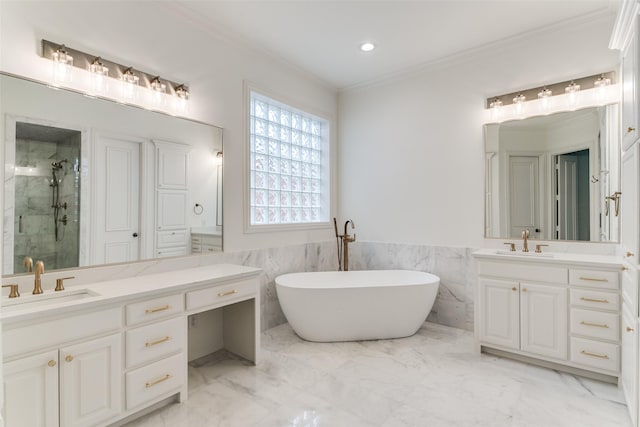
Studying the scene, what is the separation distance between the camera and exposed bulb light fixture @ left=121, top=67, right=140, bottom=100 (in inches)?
98.3

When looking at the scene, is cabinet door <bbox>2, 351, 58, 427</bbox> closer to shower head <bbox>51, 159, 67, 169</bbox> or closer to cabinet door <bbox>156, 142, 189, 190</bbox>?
shower head <bbox>51, 159, 67, 169</bbox>

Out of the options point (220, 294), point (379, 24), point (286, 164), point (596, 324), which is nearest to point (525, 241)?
point (596, 324)

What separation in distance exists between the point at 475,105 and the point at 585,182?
3.97 ft

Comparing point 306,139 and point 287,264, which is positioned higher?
point 306,139

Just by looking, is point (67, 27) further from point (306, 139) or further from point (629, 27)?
point (629, 27)

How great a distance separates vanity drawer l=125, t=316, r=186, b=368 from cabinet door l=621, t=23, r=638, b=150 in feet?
9.47

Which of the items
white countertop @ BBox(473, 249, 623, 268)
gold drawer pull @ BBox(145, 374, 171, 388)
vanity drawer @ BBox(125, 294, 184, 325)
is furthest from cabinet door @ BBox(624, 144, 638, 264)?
gold drawer pull @ BBox(145, 374, 171, 388)

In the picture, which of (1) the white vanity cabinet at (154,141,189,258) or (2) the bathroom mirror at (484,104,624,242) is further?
(2) the bathroom mirror at (484,104,624,242)

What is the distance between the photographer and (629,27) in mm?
2098

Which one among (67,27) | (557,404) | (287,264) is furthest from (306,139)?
(557,404)

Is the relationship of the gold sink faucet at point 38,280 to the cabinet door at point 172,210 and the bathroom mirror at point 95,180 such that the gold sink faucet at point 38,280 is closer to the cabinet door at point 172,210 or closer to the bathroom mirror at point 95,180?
the bathroom mirror at point 95,180

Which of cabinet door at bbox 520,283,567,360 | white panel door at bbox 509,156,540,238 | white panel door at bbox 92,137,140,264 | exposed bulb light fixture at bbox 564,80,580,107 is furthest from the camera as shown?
white panel door at bbox 509,156,540,238

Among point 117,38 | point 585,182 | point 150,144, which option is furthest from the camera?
point 585,182

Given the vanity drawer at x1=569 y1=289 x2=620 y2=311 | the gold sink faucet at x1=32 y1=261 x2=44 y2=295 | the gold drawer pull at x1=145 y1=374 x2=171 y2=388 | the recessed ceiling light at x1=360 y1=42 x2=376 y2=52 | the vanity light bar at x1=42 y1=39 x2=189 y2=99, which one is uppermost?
the recessed ceiling light at x1=360 y1=42 x2=376 y2=52
